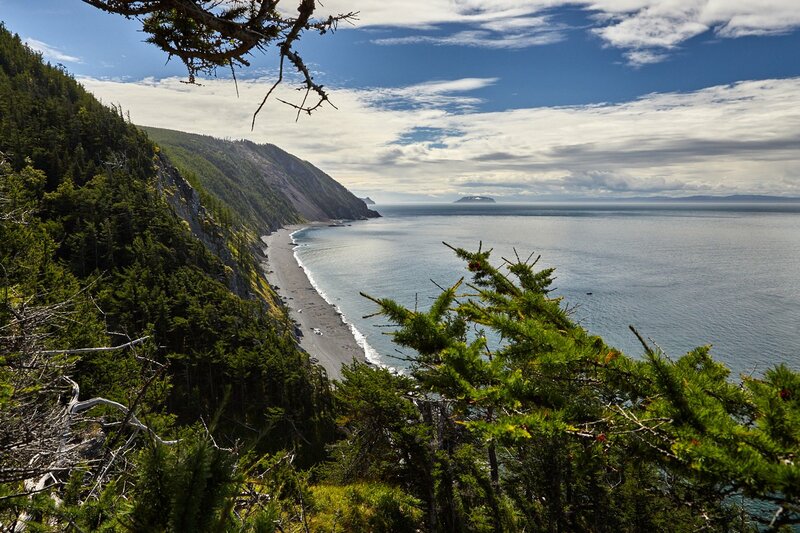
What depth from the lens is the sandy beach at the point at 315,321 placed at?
2199 inches

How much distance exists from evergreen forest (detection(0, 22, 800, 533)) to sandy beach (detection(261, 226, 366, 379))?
1112 centimetres

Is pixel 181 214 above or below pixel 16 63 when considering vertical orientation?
below

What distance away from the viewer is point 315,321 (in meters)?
69.4

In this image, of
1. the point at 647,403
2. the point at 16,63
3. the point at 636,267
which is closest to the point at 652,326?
the point at 636,267

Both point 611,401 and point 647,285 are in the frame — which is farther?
point 647,285

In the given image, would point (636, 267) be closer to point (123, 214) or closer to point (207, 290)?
point (207, 290)

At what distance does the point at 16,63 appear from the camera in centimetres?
8744

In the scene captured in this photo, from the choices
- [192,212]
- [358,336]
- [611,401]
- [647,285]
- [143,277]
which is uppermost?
[192,212]

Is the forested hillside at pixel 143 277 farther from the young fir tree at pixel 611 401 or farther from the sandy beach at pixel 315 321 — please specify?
the young fir tree at pixel 611 401

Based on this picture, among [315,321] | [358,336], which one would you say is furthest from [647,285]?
[315,321]

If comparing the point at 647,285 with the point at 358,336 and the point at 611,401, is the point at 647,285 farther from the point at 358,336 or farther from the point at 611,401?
the point at 611,401

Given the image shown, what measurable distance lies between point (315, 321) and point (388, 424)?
58.2 metres

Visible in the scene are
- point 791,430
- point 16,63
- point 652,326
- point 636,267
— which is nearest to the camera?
point 791,430

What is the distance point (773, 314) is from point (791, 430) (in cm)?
7805
